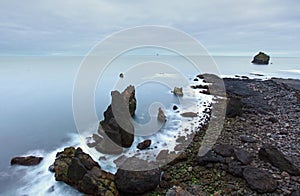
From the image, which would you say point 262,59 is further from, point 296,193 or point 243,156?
point 296,193

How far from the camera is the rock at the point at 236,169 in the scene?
5824 millimetres

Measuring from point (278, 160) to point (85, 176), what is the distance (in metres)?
5.20

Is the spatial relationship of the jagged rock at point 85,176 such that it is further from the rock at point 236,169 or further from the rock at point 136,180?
the rock at point 236,169

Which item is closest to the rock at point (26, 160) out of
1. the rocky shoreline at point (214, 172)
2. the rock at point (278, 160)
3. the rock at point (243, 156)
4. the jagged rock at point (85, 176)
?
the rocky shoreline at point (214, 172)

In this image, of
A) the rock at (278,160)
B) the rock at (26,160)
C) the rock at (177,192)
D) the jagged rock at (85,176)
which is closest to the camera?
the rock at (177,192)

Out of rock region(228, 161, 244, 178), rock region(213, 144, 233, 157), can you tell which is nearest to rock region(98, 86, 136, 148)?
rock region(213, 144, 233, 157)

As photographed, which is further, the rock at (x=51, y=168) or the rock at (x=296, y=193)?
the rock at (x=51, y=168)

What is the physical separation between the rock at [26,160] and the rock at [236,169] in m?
6.11

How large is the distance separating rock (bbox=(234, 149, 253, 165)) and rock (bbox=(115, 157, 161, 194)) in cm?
249

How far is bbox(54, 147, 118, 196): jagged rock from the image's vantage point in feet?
17.5

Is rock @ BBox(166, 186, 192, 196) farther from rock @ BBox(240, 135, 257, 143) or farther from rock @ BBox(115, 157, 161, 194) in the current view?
rock @ BBox(240, 135, 257, 143)

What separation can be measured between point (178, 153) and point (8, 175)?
5.37m

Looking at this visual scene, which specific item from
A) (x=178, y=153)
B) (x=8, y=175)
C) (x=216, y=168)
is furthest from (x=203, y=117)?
(x=8, y=175)

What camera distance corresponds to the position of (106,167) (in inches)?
272
